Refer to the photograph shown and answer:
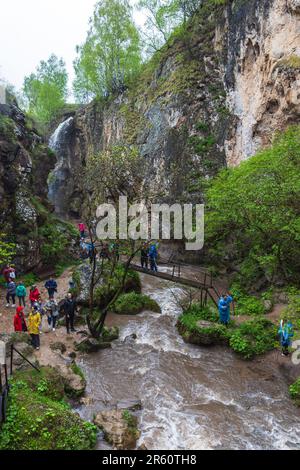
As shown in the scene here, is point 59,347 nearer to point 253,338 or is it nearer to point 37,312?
point 37,312

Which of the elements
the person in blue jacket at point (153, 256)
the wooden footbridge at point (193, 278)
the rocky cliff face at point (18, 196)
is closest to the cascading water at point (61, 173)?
the rocky cliff face at point (18, 196)

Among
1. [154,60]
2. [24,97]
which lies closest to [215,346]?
→ [154,60]

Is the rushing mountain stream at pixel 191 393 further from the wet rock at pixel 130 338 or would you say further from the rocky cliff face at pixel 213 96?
the rocky cliff face at pixel 213 96

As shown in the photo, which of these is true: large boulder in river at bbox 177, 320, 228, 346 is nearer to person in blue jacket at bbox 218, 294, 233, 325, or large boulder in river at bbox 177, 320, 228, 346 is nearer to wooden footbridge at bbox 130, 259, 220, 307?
person in blue jacket at bbox 218, 294, 233, 325

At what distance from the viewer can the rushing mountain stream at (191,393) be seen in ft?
30.6

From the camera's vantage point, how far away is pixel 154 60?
37.6m

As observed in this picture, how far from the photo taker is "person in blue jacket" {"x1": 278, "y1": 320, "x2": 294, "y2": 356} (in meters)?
13.0

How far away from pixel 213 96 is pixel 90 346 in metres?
22.6

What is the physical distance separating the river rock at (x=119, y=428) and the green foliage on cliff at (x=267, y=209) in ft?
29.3

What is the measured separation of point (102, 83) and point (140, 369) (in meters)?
38.2

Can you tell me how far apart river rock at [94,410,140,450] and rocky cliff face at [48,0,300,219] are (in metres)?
11.1

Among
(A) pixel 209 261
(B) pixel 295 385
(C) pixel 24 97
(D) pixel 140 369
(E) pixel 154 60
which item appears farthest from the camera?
(C) pixel 24 97

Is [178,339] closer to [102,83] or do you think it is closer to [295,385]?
[295,385]

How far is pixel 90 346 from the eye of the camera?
13.8 metres
